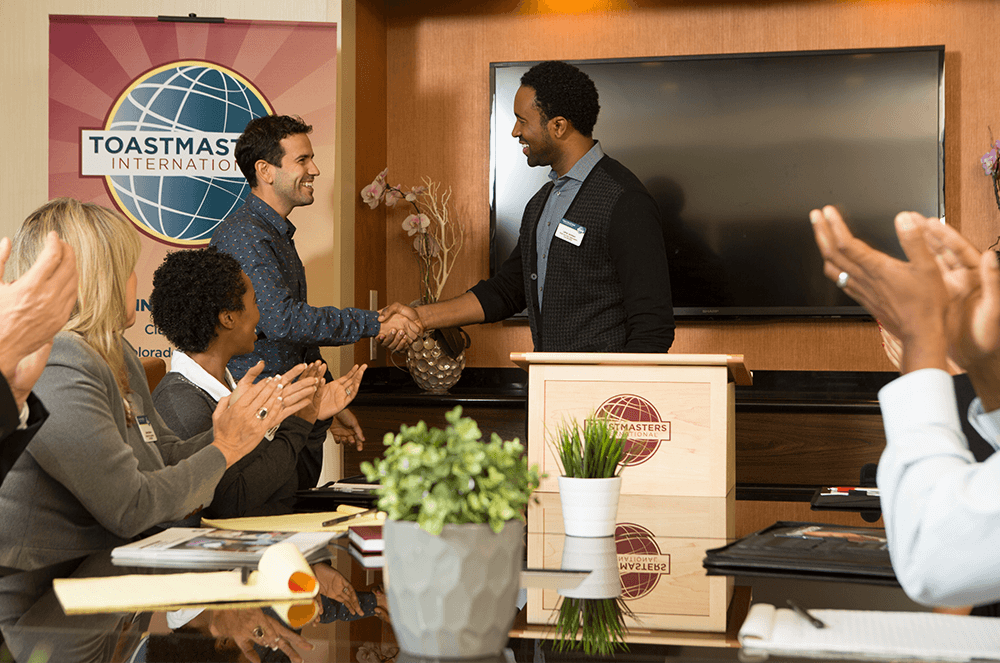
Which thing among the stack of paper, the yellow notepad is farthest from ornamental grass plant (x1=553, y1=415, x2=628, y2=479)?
the yellow notepad

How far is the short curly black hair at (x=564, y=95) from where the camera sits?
275 centimetres

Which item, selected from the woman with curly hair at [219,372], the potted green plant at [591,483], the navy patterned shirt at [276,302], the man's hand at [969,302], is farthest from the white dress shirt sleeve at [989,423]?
the navy patterned shirt at [276,302]

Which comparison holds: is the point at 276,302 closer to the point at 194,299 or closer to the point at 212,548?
the point at 194,299

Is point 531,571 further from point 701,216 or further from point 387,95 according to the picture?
point 387,95

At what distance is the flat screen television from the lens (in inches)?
133

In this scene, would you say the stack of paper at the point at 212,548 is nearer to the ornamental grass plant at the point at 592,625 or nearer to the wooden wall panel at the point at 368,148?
the ornamental grass plant at the point at 592,625

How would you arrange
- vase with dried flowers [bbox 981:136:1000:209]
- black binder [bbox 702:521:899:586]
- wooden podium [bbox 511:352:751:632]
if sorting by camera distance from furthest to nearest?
vase with dried flowers [bbox 981:136:1000:209], wooden podium [bbox 511:352:751:632], black binder [bbox 702:521:899:586]

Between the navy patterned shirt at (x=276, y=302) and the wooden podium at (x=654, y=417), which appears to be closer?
the wooden podium at (x=654, y=417)

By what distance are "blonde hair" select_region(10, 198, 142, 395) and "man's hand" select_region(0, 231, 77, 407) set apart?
11.9 inches

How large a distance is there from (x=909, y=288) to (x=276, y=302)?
1992 millimetres

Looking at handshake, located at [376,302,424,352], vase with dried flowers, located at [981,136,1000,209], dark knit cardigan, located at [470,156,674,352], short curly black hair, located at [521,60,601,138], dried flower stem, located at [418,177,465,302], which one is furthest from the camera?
dried flower stem, located at [418,177,465,302]

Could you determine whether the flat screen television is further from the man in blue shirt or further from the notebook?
the notebook

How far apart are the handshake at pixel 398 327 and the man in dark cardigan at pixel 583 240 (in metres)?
0.42

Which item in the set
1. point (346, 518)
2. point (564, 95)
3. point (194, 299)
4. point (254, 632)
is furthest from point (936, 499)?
point (564, 95)
